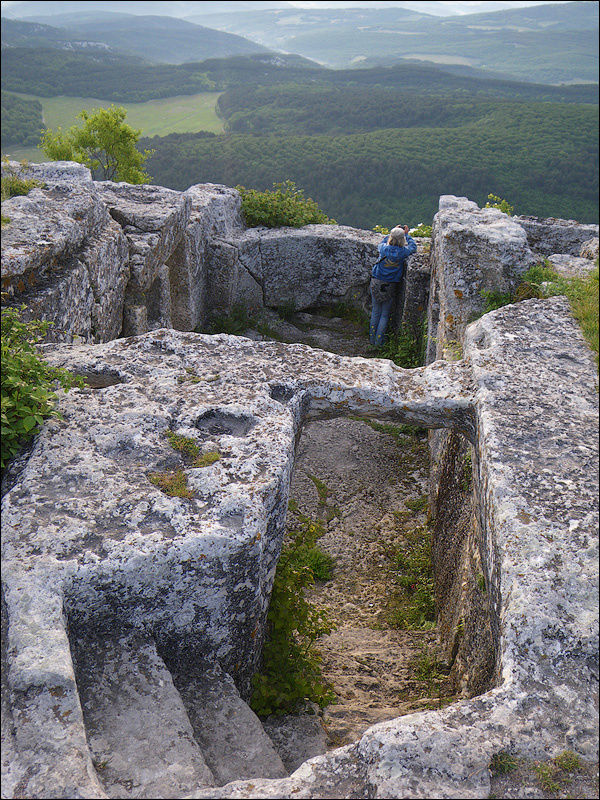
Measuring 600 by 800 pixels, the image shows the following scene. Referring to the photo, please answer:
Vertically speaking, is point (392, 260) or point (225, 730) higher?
point (392, 260)

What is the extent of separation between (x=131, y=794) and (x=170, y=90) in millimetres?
45180

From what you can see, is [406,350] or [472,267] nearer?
[472,267]

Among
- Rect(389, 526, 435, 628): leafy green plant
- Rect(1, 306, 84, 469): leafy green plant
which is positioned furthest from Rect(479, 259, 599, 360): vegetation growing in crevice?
Rect(1, 306, 84, 469): leafy green plant

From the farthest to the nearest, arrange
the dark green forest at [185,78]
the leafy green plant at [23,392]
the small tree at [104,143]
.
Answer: the dark green forest at [185,78] < the small tree at [104,143] < the leafy green plant at [23,392]

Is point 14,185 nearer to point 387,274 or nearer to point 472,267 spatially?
point 472,267

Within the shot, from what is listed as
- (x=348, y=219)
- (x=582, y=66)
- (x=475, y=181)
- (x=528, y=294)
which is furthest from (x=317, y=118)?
(x=582, y=66)

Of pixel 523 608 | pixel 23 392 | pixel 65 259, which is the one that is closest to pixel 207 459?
pixel 23 392

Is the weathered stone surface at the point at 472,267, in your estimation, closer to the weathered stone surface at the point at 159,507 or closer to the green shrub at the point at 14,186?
the weathered stone surface at the point at 159,507

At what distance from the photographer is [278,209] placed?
1035cm

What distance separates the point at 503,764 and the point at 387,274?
7.36 m

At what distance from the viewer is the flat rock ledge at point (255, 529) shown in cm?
221

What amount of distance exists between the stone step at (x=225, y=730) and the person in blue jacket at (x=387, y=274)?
680 centimetres

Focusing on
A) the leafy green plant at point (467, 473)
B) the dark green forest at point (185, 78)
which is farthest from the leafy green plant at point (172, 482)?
the dark green forest at point (185, 78)

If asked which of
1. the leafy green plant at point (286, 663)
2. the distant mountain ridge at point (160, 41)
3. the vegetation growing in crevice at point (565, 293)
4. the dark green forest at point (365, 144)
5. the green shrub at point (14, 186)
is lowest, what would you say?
the leafy green plant at point (286, 663)
